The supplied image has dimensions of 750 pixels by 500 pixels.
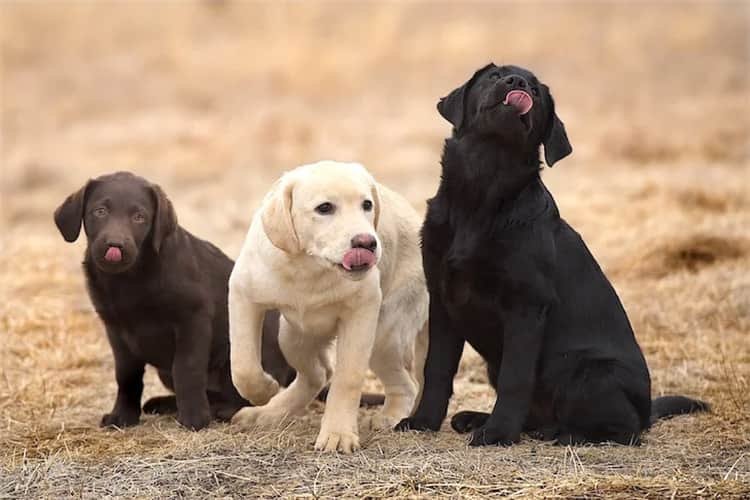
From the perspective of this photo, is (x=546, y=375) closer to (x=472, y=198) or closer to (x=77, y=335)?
(x=472, y=198)

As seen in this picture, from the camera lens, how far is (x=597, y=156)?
15.9 m

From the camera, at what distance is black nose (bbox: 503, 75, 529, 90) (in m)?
5.23

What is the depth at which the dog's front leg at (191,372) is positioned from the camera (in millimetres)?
6008

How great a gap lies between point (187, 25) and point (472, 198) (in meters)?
19.2

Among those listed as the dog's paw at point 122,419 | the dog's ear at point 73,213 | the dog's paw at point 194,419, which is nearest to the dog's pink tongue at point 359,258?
the dog's paw at point 194,419

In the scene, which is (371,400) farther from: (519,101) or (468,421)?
(519,101)

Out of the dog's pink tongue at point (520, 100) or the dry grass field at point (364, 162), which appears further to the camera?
the dog's pink tongue at point (520, 100)

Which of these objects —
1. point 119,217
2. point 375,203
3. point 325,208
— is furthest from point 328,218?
point 119,217

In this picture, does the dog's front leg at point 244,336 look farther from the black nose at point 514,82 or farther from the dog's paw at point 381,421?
the black nose at point 514,82

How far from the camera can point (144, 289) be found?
5934 mm

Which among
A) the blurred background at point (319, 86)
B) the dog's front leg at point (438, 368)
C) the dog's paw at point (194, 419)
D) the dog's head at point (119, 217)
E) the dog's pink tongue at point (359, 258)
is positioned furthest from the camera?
the blurred background at point (319, 86)

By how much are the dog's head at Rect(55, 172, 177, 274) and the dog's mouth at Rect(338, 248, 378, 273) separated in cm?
118

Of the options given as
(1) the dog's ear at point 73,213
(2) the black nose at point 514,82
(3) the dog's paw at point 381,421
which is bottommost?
(3) the dog's paw at point 381,421

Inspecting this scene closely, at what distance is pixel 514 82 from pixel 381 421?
1768 mm
